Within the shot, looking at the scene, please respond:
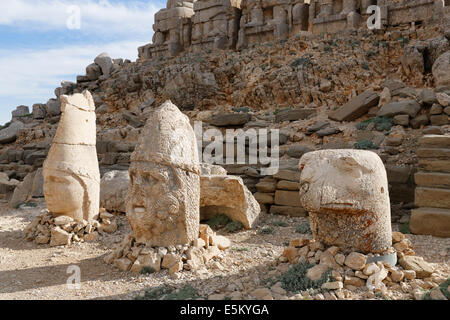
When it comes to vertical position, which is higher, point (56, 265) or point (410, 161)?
point (410, 161)

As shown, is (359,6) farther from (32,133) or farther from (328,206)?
(32,133)

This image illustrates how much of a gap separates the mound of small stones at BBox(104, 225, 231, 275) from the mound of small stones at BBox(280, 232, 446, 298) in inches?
50.5

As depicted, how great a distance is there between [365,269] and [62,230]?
4.84m

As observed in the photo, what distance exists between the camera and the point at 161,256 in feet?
15.0

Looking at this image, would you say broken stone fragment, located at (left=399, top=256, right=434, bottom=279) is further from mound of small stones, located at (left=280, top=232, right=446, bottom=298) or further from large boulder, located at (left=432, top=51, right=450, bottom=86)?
large boulder, located at (left=432, top=51, right=450, bottom=86)

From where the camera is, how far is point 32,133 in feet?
60.7

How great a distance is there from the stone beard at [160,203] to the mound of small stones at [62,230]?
190cm

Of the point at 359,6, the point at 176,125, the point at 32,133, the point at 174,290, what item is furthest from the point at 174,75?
the point at 174,290

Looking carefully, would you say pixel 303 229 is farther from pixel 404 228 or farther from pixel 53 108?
pixel 53 108

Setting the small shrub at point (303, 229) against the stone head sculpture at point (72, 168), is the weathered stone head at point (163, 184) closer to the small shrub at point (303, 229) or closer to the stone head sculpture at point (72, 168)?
the stone head sculpture at point (72, 168)

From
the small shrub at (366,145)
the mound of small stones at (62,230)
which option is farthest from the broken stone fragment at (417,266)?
the small shrub at (366,145)

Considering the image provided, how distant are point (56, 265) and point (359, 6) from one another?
54.4 feet

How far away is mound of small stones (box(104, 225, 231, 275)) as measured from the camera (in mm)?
4512

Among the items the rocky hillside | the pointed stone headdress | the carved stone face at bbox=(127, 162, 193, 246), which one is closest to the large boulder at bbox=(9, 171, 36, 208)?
the rocky hillside
